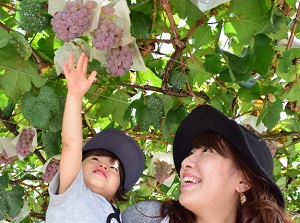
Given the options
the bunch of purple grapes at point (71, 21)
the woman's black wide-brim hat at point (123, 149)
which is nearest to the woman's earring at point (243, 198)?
the woman's black wide-brim hat at point (123, 149)

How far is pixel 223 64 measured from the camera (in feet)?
8.26

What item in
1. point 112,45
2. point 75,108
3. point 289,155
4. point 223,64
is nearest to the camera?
point 75,108

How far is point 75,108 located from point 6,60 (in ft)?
1.75

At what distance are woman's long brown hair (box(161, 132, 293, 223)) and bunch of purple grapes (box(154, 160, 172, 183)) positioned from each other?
3.68ft

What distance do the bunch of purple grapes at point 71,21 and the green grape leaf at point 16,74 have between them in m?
0.41

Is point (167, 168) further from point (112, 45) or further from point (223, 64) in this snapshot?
point (112, 45)

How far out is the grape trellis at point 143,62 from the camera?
6.70ft

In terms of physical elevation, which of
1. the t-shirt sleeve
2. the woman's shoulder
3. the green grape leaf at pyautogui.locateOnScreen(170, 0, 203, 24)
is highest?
the green grape leaf at pyautogui.locateOnScreen(170, 0, 203, 24)

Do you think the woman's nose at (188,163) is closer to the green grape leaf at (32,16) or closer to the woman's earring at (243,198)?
the woman's earring at (243,198)

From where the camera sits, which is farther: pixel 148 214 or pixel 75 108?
pixel 148 214

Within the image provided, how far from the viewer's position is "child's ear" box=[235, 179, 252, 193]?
2.09 metres

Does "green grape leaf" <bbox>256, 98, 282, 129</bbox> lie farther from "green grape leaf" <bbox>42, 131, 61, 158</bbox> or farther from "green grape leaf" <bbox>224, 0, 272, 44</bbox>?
"green grape leaf" <bbox>42, 131, 61, 158</bbox>

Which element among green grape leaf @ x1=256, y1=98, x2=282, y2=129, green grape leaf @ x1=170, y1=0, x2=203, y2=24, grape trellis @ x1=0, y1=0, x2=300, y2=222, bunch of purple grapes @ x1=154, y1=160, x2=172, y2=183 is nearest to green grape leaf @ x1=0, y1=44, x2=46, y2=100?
grape trellis @ x1=0, y1=0, x2=300, y2=222

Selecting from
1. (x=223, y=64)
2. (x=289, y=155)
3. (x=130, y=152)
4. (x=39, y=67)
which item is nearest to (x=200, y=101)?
(x=223, y=64)
